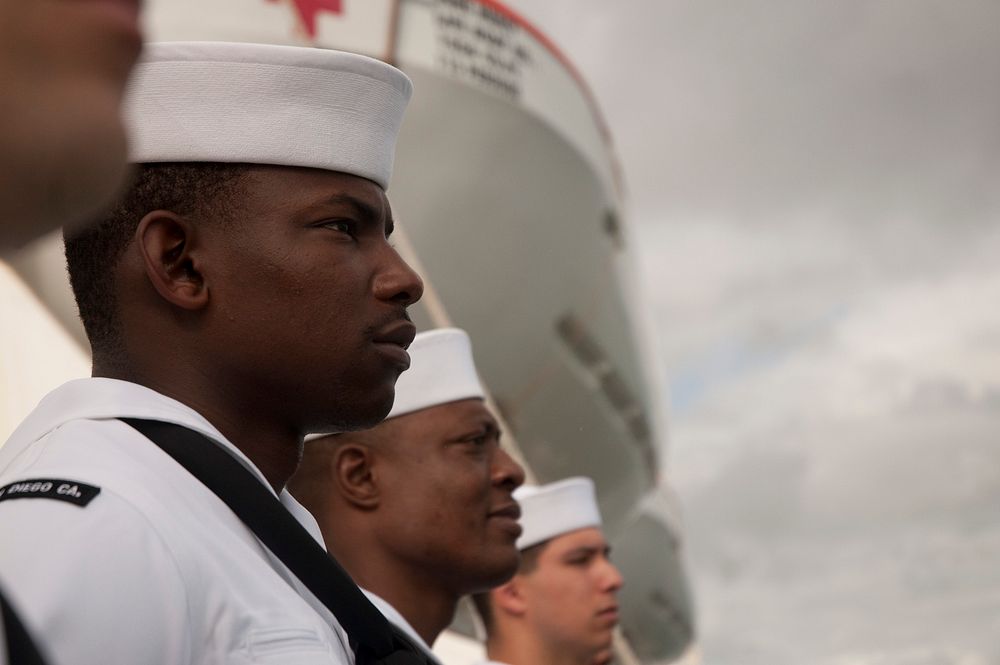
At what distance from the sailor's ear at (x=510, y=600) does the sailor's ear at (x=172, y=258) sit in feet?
8.03

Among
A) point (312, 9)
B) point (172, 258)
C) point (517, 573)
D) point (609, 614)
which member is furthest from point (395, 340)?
point (312, 9)

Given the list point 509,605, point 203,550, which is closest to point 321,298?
point 203,550

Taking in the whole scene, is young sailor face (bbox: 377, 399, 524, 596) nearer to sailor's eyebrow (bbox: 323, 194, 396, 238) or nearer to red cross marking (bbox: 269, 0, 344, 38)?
sailor's eyebrow (bbox: 323, 194, 396, 238)

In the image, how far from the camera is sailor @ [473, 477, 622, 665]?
3.62 m

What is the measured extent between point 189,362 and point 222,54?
375 millimetres

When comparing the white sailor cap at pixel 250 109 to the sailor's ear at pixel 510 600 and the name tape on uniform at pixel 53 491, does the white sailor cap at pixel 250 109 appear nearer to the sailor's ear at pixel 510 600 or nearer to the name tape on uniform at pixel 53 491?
the name tape on uniform at pixel 53 491

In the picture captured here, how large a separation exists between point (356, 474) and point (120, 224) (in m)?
1.27

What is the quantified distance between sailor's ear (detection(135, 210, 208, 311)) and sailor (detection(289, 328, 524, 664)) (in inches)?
43.7

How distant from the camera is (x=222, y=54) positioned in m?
1.46

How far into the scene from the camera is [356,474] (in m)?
2.57

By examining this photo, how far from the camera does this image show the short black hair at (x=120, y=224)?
1341 millimetres

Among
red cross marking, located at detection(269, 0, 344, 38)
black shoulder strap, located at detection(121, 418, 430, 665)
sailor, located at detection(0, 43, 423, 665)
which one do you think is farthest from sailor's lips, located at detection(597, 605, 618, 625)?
red cross marking, located at detection(269, 0, 344, 38)

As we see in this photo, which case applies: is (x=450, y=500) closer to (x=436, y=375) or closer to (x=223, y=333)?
(x=436, y=375)

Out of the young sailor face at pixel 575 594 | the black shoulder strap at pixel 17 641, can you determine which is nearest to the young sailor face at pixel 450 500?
the young sailor face at pixel 575 594
